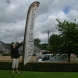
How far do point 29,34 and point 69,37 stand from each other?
18.2 metres

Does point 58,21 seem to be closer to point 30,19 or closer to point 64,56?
point 64,56

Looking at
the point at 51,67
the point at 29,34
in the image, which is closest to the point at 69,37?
the point at 51,67

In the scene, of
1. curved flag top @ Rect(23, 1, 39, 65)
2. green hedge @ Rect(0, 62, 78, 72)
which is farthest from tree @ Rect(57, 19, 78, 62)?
curved flag top @ Rect(23, 1, 39, 65)

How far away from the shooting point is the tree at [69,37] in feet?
97.4

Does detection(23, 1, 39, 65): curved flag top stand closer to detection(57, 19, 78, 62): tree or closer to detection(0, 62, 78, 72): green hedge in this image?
detection(0, 62, 78, 72): green hedge

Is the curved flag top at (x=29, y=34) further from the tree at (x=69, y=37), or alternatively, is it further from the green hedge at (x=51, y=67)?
the tree at (x=69, y=37)

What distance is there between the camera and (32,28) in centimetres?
1251

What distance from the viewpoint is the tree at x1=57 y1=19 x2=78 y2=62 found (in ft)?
97.4

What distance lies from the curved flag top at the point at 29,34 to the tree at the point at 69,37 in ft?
56.9

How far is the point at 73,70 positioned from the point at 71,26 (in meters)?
12.9

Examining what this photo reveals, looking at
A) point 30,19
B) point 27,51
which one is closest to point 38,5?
point 30,19

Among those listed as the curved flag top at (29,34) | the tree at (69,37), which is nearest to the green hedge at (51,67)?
the curved flag top at (29,34)

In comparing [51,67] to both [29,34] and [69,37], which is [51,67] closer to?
[29,34]

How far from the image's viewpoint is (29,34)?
12.3m
